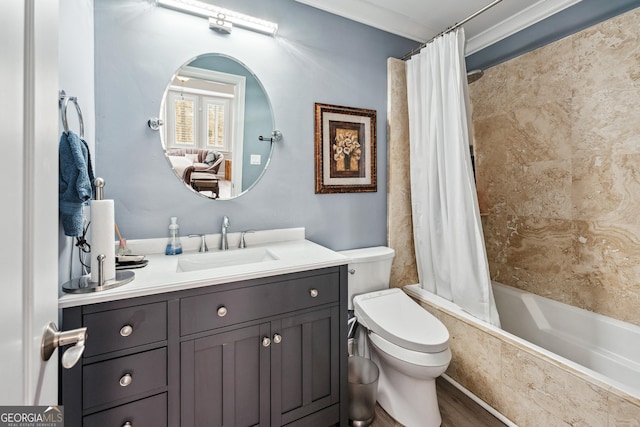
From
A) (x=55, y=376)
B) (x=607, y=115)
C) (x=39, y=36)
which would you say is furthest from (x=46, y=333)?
(x=607, y=115)

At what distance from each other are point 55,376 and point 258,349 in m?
0.77

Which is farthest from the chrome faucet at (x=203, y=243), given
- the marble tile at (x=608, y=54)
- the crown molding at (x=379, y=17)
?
the marble tile at (x=608, y=54)

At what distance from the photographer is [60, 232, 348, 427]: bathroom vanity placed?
100 centimetres

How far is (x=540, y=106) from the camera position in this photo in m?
2.07

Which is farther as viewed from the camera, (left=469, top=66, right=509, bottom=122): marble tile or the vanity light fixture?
(left=469, top=66, right=509, bottom=122): marble tile

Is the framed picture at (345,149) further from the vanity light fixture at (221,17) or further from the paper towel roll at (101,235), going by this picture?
the paper towel roll at (101,235)

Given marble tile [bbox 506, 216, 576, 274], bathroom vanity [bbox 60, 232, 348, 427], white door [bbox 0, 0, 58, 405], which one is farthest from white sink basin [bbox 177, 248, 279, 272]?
marble tile [bbox 506, 216, 576, 274]

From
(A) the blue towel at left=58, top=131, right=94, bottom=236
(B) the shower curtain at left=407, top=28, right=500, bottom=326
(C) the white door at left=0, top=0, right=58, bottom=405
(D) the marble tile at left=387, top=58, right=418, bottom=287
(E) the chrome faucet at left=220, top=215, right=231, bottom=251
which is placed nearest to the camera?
(C) the white door at left=0, top=0, right=58, bottom=405

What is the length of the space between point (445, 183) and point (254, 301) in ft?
4.69

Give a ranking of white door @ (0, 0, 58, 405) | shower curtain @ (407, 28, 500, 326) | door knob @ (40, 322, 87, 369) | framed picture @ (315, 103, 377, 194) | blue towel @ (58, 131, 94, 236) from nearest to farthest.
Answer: white door @ (0, 0, 58, 405)
door knob @ (40, 322, 87, 369)
blue towel @ (58, 131, 94, 236)
shower curtain @ (407, 28, 500, 326)
framed picture @ (315, 103, 377, 194)

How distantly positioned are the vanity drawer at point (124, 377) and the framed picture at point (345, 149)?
1291 mm

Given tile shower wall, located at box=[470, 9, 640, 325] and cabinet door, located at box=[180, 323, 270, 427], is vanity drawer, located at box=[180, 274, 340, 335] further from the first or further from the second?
tile shower wall, located at box=[470, 9, 640, 325]

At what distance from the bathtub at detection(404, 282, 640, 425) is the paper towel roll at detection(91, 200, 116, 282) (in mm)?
1807

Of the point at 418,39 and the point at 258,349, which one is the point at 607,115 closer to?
the point at 418,39
